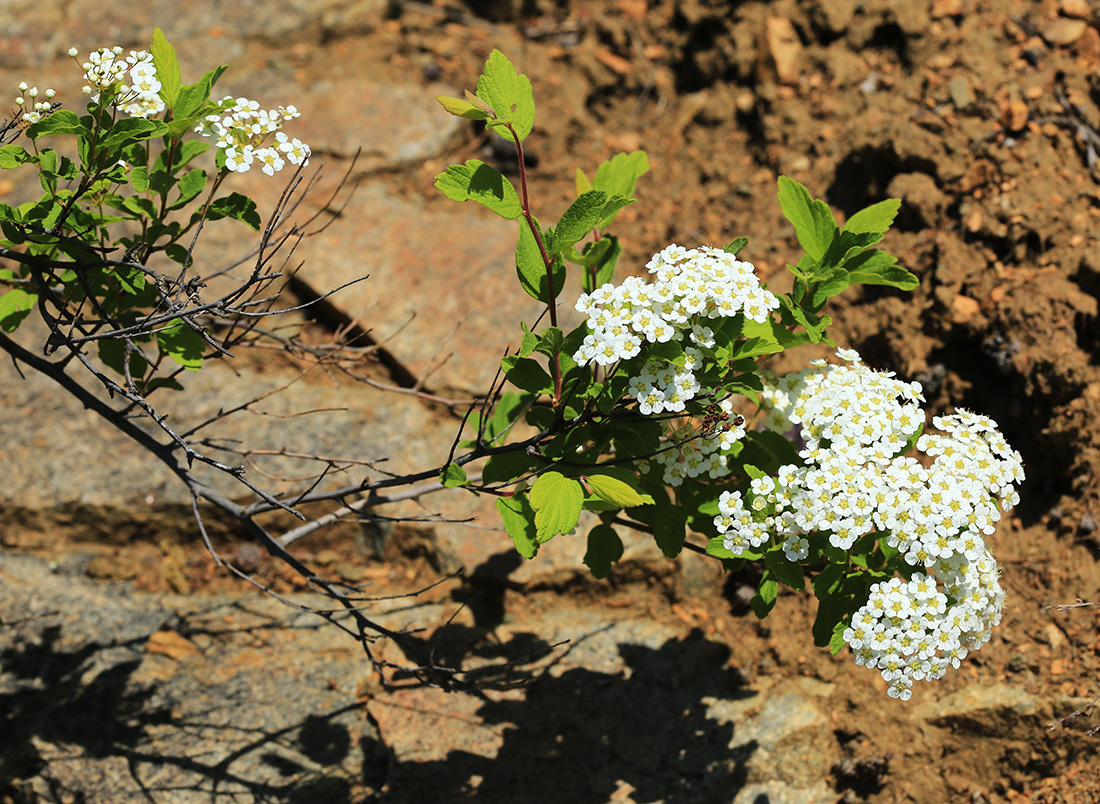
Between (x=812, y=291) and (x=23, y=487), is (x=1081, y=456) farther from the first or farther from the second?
(x=23, y=487)

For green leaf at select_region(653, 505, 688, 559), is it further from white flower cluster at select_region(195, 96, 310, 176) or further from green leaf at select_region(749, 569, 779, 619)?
white flower cluster at select_region(195, 96, 310, 176)

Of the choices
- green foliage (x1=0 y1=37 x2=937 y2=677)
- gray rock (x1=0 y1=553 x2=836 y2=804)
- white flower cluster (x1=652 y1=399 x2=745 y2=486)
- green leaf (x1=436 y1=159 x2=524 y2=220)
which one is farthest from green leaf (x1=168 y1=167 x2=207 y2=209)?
gray rock (x1=0 y1=553 x2=836 y2=804)

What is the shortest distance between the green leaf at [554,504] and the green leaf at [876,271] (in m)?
0.86

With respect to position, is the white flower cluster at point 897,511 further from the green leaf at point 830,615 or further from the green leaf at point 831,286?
the green leaf at point 831,286

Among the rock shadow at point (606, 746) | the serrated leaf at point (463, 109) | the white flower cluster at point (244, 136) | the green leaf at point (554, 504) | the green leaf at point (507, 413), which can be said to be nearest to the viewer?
the serrated leaf at point (463, 109)

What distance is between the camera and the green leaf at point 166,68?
2.07m

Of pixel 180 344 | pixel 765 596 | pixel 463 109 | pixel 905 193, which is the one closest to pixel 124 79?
pixel 180 344

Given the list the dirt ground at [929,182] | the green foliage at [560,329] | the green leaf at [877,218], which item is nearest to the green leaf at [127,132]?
the green foliage at [560,329]

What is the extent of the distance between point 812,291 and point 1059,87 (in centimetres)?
221

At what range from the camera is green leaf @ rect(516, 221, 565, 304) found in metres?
2.08

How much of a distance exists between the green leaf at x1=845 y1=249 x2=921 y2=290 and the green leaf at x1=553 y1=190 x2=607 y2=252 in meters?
0.66

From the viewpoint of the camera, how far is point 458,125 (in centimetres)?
461

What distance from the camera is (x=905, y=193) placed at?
359cm

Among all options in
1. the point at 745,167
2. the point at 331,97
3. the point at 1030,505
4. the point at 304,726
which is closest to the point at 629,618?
the point at 304,726
